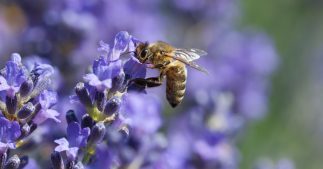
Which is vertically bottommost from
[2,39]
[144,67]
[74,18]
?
[2,39]

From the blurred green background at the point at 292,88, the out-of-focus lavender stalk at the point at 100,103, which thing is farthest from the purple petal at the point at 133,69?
the blurred green background at the point at 292,88

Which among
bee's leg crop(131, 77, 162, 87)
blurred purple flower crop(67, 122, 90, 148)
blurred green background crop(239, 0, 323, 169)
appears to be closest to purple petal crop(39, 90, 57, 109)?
blurred purple flower crop(67, 122, 90, 148)

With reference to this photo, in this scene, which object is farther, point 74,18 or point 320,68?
point 320,68

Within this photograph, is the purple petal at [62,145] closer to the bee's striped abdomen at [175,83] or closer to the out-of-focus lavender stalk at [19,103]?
the out-of-focus lavender stalk at [19,103]

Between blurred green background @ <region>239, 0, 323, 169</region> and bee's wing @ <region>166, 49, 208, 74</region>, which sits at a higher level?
bee's wing @ <region>166, 49, 208, 74</region>

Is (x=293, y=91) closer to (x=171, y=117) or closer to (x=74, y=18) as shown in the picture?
(x=171, y=117)

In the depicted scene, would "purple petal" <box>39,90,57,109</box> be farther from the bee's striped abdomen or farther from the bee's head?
the bee's striped abdomen

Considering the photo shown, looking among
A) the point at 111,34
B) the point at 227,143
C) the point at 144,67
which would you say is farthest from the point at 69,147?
the point at 111,34
